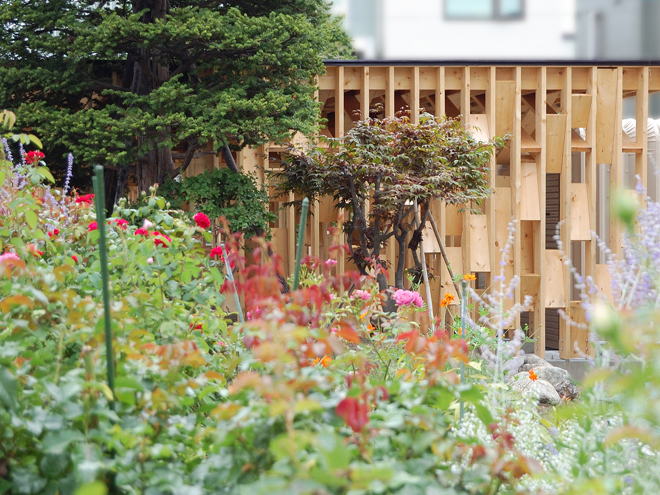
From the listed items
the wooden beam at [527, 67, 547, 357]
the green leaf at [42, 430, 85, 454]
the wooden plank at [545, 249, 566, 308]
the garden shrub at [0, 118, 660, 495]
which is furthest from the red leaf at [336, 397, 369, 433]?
the wooden plank at [545, 249, 566, 308]

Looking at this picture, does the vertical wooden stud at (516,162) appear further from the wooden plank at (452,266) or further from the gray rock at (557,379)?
the gray rock at (557,379)

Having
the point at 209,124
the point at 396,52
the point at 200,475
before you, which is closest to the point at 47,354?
the point at 200,475

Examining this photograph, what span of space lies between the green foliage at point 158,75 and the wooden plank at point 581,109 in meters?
2.29

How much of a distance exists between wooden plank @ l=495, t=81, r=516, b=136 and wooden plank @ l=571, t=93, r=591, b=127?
0.52m

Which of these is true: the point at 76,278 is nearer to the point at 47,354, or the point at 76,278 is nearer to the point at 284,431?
the point at 47,354

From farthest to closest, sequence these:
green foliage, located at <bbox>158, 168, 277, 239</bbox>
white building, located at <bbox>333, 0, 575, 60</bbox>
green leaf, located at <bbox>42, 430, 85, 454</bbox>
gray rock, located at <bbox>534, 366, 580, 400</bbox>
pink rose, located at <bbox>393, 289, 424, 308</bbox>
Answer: white building, located at <bbox>333, 0, 575, 60</bbox>, green foliage, located at <bbox>158, 168, 277, 239</bbox>, gray rock, located at <bbox>534, 366, 580, 400</bbox>, pink rose, located at <bbox>393, 289, 424, 308</bbox>, green leaf, located at <bbox>42, 430, 85, 454</bbox>

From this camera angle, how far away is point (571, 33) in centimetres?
679

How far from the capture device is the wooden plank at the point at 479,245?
202 inches

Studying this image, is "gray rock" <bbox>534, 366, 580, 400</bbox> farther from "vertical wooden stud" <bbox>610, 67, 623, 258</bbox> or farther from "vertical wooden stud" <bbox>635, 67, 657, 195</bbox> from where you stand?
"vertical wooden stud" <bbox>635, 67, 657, 195</bbox>

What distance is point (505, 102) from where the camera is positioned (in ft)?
16.8

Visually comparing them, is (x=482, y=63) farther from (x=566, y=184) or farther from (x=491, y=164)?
(x=566, y=184)

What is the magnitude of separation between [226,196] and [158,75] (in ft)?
3.36

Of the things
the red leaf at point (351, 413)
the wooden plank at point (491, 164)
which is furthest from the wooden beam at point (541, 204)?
the red leaf at point (351, 413)

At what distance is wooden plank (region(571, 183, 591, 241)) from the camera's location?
516 cm
